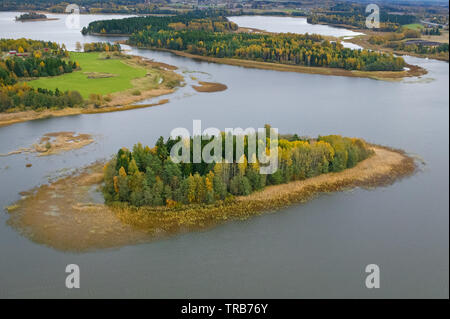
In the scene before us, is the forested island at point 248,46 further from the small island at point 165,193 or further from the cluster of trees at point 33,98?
the small island at point 165,193

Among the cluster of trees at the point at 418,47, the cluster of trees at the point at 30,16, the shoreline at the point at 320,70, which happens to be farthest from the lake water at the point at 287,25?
the cluster of trees at the point at 30,16

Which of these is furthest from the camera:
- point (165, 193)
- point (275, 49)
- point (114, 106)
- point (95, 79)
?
point (275, 49)

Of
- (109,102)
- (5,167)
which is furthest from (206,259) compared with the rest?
(109,102)

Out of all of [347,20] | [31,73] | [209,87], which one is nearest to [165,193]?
[209,87]

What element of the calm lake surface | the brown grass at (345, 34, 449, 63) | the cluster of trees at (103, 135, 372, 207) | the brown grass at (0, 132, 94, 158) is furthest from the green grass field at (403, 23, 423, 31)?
the brown grass at (0, 132, 94, 158)

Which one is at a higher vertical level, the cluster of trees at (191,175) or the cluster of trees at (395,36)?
the cluster of trees at (395,36)

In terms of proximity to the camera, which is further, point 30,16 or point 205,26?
point 30,16
